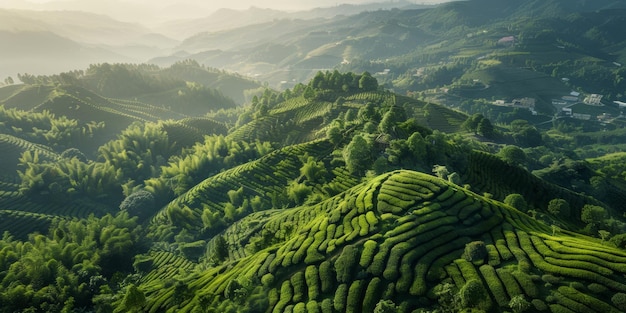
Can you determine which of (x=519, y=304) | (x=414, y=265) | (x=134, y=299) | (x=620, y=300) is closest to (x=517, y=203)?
(x=620, y=300)

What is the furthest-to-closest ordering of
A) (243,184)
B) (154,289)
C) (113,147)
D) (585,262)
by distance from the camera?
(113,147), (243,184), (154,289), (585,262)

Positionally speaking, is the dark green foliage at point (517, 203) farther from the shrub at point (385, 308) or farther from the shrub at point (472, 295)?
the shrub at point (385, 308)

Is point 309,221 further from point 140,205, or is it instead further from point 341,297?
point 140,205

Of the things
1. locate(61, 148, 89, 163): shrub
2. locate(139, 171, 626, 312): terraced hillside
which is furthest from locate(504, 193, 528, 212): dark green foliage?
locate(61, 148, 89, 163): shrub

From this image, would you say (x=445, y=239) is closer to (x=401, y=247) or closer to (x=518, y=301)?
(x=401, y=247)

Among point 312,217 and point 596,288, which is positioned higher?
point 596,288

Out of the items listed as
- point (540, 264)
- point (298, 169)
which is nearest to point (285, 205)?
point (298, 169)

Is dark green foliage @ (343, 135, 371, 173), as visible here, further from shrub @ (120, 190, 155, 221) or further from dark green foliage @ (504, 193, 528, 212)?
shrub @ (120, 190, 155, 221)

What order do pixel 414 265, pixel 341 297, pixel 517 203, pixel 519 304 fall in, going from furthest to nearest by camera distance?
pixel 517 203 < pixel 414 265 < pixel 341 297 < pixel 519 304
